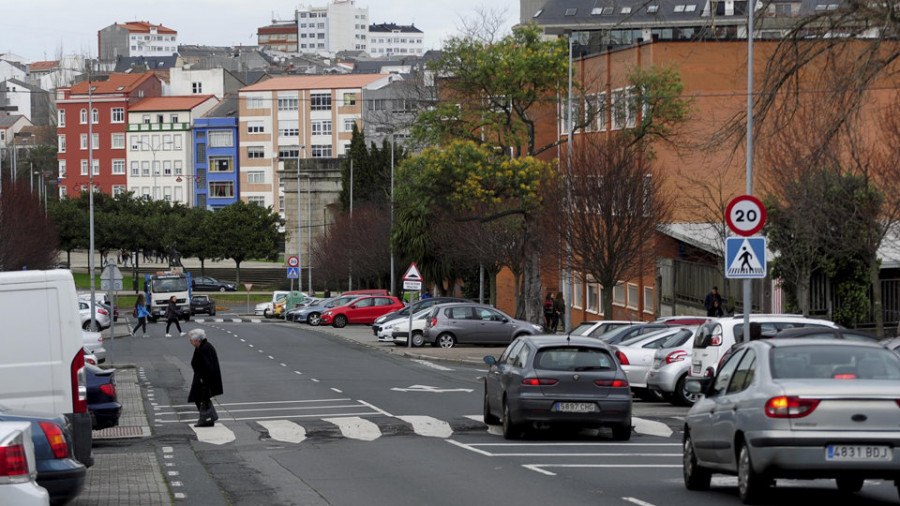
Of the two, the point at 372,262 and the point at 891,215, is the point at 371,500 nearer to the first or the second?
the point at 891,215

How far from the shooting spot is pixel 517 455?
55.9ft

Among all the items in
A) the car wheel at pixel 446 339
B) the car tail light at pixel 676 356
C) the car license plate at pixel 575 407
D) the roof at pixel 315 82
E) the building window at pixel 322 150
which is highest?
the roof at pixel 315 82

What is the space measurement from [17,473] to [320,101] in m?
125

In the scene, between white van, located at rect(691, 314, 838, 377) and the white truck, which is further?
the white truck

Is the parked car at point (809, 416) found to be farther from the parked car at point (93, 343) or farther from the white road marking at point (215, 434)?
the parked car at point (93, 343)

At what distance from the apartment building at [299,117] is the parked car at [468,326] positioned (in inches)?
3412

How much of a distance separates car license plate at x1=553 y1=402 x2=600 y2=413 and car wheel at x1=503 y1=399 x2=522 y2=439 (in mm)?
674

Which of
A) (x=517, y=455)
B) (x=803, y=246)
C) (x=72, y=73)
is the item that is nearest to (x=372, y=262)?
(x=803, y=246)

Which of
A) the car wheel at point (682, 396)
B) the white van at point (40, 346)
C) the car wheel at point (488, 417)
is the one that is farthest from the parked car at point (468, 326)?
the white van at point (40, 346)

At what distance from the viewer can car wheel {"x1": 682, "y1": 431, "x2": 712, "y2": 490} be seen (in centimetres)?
1309

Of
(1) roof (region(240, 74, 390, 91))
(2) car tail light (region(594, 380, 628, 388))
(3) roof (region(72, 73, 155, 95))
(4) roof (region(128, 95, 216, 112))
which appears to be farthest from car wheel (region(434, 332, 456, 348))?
(3) roof (region(72, 73, 155, 95))

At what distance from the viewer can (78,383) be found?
14.3m

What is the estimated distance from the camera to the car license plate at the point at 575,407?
1858 cm

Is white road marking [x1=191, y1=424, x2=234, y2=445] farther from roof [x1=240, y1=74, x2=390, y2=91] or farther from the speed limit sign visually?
roof [x1=240, y1=74, x2=390, y2=91]
